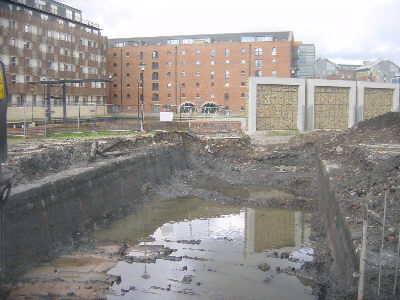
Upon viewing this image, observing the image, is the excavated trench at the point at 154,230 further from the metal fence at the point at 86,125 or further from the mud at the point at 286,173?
the metal fence at the point at 86,125

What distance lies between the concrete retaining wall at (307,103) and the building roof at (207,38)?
36.8 m

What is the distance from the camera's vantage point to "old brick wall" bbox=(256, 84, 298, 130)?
26.2 meters

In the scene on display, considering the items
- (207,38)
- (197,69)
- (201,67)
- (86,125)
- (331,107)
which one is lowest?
(86,125)

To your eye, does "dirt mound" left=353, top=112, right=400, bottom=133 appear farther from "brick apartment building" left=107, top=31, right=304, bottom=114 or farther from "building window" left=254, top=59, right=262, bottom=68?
"building window" left=254, top=59, right=262, bottom=68

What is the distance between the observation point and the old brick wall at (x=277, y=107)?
26250 millimetres

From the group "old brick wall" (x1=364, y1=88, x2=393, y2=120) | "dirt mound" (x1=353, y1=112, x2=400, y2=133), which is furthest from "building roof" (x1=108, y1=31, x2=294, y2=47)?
"dirt mound" (x1=353, y1=112, x2=400, y2=133)

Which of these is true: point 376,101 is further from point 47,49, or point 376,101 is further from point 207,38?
point 207,38

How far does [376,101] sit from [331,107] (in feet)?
15.9

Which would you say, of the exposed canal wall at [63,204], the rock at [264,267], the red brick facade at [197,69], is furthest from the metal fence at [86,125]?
the red brick facade at [197,69]

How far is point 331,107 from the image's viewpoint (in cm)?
2858

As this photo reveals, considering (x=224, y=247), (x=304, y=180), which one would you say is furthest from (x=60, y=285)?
(x=304, y=180)

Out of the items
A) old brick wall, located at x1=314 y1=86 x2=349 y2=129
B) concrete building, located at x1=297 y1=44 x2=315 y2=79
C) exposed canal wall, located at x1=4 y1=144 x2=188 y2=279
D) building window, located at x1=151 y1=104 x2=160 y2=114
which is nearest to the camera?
exposed canal wall, located at x1=4 y1=144 x2=188 y2=279

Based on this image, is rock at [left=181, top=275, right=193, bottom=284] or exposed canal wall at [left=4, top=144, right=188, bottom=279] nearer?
rock at [left=181, top=275, right=193, bottom=284]

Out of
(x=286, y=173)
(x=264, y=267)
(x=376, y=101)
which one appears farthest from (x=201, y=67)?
(x=264, y=267)
